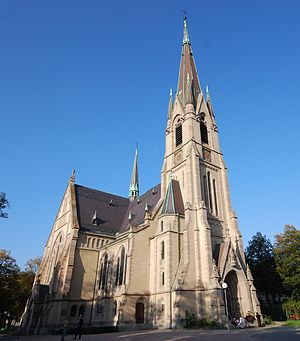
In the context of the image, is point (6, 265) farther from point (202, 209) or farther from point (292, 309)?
point (292, 309)

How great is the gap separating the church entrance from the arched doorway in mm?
9054

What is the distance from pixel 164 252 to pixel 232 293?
839 cm

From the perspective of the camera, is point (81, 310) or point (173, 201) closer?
point (173, 201)

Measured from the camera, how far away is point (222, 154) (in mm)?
40062

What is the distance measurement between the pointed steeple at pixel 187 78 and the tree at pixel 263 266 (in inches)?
1071

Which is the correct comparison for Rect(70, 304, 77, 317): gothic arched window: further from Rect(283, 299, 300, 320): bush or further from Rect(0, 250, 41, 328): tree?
Rect(283, 299, 300, 320): bush

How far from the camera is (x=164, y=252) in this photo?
3008 centimetres

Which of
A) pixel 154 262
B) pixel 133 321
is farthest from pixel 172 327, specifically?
pixel 154 262

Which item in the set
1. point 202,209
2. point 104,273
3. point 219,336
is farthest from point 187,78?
point 219,336

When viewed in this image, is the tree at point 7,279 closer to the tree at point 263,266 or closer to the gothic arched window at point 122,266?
the gothic arched window at point 122,266

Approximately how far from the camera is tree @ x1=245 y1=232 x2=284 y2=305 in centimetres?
4391

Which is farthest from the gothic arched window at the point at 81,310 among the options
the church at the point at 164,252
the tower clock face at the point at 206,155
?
the tower clock face at the point at 206,155

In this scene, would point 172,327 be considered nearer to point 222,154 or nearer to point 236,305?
point 236,305

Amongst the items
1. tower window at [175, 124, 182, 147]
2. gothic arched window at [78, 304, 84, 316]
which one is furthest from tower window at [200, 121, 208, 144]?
gothic arched window at [78, 304, 84, 316]
